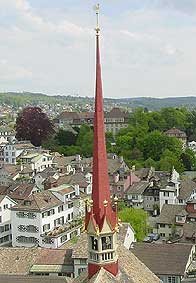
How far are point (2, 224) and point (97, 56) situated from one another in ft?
103

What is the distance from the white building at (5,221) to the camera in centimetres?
4425

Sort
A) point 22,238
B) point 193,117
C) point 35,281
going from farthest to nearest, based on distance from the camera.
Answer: point 193,117
point 22,238
point 35,281

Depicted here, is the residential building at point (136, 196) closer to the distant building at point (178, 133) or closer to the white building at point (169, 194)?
the white building at point (169, 194)

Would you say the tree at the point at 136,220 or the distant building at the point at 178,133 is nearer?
the tree at the point at 136,220

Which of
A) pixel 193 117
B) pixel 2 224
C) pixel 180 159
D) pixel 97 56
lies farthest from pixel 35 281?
pixel 193 117

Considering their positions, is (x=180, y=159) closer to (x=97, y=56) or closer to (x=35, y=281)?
(x=35, y=281)

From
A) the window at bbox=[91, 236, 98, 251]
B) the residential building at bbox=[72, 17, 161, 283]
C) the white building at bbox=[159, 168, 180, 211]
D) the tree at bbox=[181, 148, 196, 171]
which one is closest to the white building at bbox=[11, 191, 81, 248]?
the white building at bbox=[159, 168, 180, 211]

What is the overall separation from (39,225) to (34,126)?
53430mm

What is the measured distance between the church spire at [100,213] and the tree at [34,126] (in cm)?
7637

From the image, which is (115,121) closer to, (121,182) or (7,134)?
(7,134)

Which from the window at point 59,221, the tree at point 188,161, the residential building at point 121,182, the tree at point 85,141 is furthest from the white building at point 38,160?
the window at point 59,221

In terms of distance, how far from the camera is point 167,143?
78.2 meters

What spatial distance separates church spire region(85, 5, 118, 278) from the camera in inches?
617

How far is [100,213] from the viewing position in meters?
15.7
